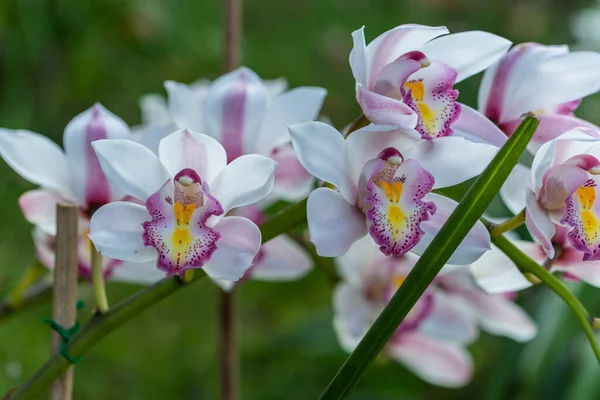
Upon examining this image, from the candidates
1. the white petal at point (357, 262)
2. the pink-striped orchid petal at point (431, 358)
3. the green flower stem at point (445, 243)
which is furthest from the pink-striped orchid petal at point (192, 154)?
the pink-striped orchid petal at point (431, 358)

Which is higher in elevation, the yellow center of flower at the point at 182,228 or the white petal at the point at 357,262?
the yellow center of flower at the point at 182,228

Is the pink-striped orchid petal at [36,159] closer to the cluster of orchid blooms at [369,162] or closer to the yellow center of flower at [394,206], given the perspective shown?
the cluster of orchid blooms at [369,162]

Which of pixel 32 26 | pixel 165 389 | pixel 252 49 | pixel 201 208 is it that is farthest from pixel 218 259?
pixel 252 49

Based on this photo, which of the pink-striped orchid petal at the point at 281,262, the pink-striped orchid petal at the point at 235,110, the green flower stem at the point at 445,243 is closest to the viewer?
the green flower stem at the point at 445,243

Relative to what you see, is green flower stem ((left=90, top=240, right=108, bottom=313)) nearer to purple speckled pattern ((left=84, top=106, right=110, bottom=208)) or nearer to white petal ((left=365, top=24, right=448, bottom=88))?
purple speckled pattern ((left=84, top=106, right=110, bottom=208))

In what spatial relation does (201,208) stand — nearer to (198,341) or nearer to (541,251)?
(541,251)

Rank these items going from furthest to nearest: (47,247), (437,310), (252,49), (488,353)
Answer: (252,49)
(488,353)
(437,310)
(47,247)
